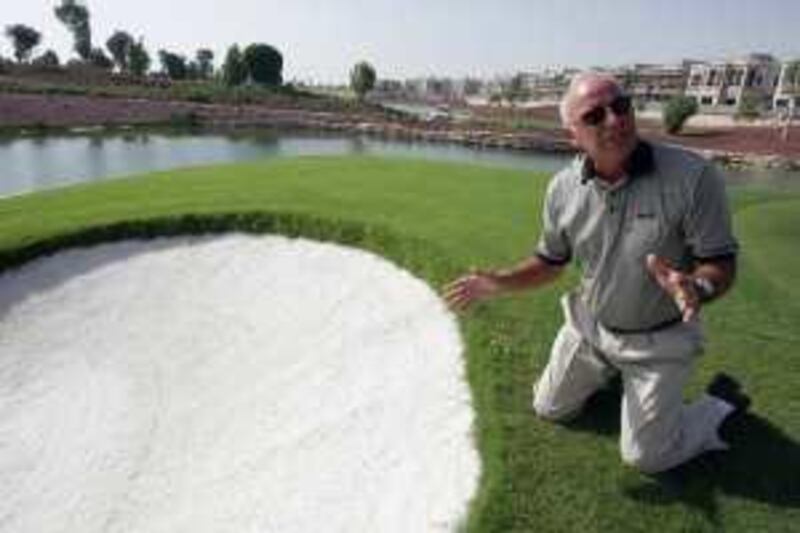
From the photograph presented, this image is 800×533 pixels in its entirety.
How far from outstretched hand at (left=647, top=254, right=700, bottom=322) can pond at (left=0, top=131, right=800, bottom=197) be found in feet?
80.9

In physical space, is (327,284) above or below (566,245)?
below

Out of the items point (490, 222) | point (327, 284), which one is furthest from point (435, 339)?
point (490, 222)

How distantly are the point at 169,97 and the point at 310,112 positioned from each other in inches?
671

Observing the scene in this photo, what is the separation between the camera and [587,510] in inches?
260

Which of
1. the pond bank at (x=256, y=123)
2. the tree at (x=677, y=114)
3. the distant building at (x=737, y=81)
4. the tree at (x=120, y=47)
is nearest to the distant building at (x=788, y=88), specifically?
the distant building at (x=737, y=81)

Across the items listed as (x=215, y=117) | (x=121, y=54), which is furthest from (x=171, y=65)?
(x=215, y=117)

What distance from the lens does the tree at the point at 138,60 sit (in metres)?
137

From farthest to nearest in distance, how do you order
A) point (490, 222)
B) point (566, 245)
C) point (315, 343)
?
point (490, 222) < point (315, 343) < point (566, 245)

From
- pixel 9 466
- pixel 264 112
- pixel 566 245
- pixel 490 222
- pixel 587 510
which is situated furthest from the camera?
pixel 264 112

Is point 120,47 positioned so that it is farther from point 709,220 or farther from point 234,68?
point 709,220

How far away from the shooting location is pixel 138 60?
452 ft

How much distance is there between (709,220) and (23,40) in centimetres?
14263

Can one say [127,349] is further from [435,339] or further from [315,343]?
[435,339]

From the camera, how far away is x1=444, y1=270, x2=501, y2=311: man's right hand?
23.5ft
